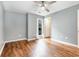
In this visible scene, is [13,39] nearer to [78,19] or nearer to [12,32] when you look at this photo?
[12,32]

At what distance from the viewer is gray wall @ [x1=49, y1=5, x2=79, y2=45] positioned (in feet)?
13.3

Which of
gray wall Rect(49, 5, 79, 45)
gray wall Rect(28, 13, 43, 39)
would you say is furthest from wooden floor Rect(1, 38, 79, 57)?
gray wall Rect(28, 13, 43, 39)

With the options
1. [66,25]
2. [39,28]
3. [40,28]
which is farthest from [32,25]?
[66,25]

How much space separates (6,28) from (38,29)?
9.14 feet

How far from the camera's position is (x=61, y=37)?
16.3 feet

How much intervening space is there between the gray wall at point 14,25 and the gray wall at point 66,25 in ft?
8.42

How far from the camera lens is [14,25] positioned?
5.57 meters

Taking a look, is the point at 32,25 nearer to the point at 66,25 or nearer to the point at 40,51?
the point at 66,25

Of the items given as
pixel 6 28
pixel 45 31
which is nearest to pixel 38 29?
pixel 45 31

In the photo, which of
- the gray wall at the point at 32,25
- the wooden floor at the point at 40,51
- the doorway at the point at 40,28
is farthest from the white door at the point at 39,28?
the wooden floor at the point at 40,51

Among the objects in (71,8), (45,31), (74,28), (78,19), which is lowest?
(45,31)

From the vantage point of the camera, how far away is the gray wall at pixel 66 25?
159 inches

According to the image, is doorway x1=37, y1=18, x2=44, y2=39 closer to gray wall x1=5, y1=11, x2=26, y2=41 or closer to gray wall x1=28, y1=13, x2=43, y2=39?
gray wall x1=28, y1=13, x2=43, y2=39

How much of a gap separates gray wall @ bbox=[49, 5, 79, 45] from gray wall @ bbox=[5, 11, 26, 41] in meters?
2.57
